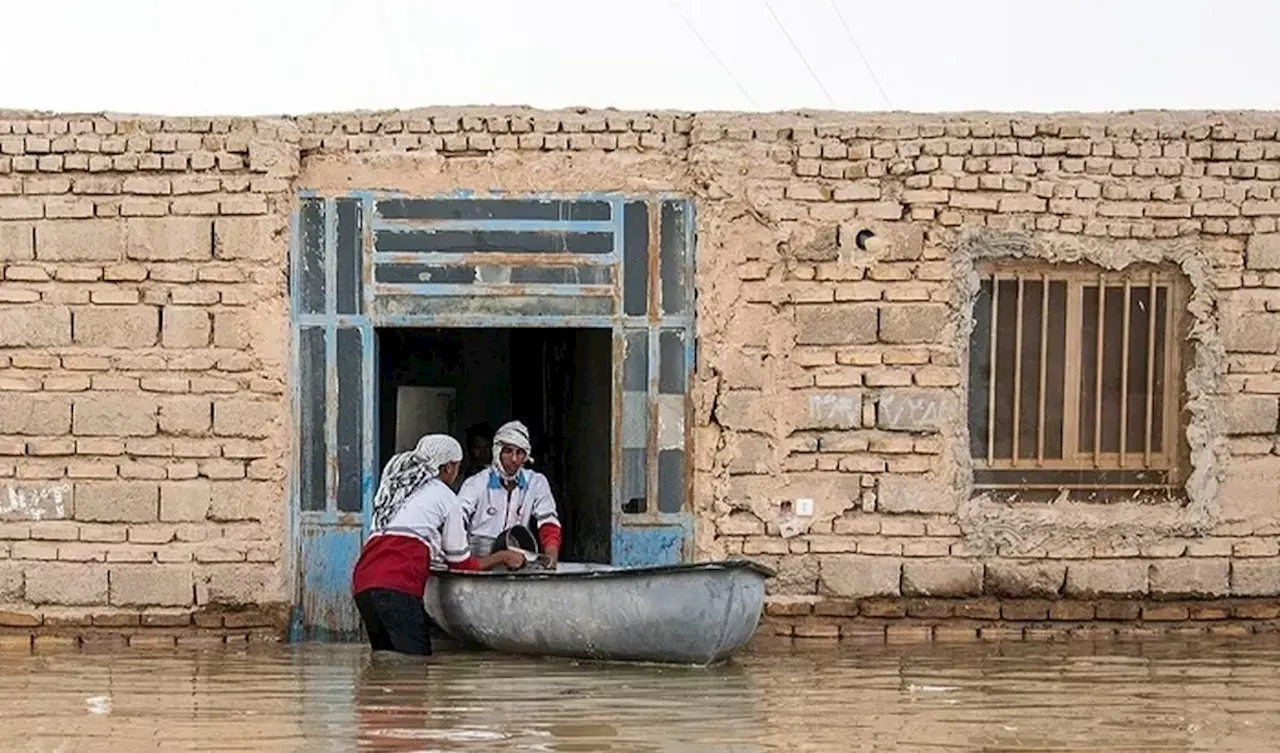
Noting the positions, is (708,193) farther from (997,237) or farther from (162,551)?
(162,551)

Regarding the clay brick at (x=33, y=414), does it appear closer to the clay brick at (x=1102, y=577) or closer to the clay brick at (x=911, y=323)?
the clay brick at (x=911, y=323)

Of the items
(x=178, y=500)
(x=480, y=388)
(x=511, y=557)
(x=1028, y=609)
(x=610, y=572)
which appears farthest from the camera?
(x=480, y=388)

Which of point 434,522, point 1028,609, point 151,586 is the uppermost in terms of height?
point 434,522

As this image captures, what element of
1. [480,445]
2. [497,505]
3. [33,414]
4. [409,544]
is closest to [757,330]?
[497,505]

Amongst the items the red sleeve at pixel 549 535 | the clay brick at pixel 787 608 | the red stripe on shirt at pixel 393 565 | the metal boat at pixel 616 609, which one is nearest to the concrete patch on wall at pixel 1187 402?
the clay brick at pixel 787 608

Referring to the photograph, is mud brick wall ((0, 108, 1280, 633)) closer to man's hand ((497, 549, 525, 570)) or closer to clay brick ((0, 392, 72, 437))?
clay brick ((0, 392, 72, 437))

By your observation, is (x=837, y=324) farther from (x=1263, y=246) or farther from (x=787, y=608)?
(x=1263, y=246)

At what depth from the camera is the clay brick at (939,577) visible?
10.2m

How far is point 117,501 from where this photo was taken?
10.1m

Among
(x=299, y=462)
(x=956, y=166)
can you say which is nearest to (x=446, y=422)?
(x=299, y=462)

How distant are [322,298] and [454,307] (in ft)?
2.20

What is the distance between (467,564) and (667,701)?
2.02 metres

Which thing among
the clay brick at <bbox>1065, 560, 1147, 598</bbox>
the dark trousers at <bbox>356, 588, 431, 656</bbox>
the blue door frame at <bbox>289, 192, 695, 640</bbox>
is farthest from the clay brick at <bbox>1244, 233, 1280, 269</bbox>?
the dark trousers at <bbox>356, 588, 431, 656</bbox>

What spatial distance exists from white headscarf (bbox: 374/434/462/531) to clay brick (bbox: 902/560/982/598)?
7.76 feet
